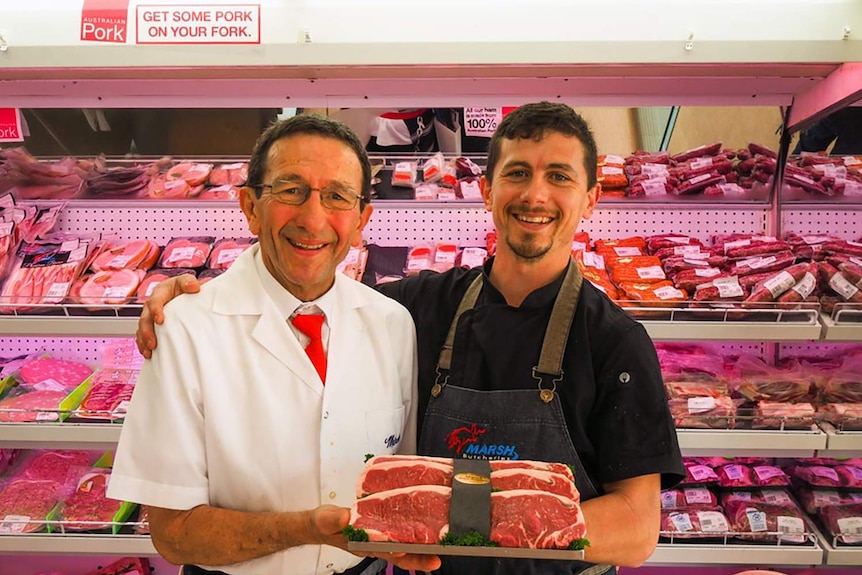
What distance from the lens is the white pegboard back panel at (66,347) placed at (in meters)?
3.13

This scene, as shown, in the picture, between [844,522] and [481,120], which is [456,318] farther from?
[844,522]

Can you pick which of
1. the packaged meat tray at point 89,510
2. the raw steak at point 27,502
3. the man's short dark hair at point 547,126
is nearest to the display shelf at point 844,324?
the man's short dark hair at point 547,126

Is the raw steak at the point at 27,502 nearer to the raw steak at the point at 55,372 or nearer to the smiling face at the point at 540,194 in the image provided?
the raw steak at the point at 55,372

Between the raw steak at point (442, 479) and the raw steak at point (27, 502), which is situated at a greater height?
the raw steak at point (442, 479)

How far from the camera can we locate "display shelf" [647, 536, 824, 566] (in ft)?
8.92

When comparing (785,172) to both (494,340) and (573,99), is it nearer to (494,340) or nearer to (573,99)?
(573,99)

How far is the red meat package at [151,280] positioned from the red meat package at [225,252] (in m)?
0.10

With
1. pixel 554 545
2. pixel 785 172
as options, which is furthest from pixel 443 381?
pixel 785 172

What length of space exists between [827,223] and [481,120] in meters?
1.52

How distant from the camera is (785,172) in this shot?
2.85 m

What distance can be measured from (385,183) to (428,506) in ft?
5.89

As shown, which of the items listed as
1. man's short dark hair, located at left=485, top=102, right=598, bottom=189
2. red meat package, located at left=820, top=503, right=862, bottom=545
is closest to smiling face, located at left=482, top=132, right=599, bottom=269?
man's short dark hair, located at left=485, top=102, right=598, bottom=189

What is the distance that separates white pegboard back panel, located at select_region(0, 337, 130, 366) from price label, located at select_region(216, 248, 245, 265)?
716mm

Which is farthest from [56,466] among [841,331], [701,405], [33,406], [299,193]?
[841,331]
